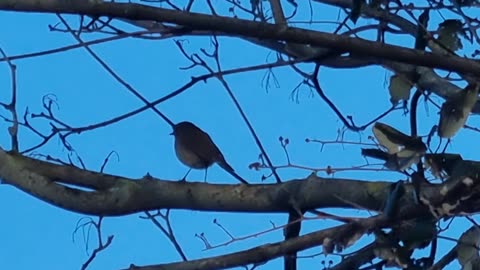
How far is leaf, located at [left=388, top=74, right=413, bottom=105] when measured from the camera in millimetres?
1984

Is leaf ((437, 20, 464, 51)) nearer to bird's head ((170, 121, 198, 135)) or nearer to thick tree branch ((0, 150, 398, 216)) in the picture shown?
thick tree branch ((0, 150, 398, 216))

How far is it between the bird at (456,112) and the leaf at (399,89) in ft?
0.78

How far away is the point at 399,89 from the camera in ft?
6.53

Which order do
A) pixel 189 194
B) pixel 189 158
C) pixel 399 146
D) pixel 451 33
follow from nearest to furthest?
pixel 399 146 < pixel 189 194 < pixel 451 33 < pixel 189 158

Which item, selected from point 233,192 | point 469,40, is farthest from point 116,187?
point 469,40

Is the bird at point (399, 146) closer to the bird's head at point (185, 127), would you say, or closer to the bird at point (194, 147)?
the bird at point (194, 147)

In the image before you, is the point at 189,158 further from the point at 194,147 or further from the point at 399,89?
the point at 399,89

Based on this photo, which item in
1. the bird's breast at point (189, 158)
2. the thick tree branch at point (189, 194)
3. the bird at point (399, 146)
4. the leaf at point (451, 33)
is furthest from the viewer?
the bird's breast at point (189, 158)

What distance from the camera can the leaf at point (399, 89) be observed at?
1.98 meters

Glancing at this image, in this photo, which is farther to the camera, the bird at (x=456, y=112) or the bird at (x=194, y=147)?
the bird at (x=194, y=147)

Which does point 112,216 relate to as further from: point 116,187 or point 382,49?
point 382,49

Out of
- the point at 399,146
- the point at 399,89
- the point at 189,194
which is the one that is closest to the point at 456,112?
the point at 399,146

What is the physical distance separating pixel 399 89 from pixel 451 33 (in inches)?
6.3

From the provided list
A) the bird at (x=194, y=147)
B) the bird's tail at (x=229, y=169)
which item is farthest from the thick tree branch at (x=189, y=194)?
the bird at (x=194, y=147)
